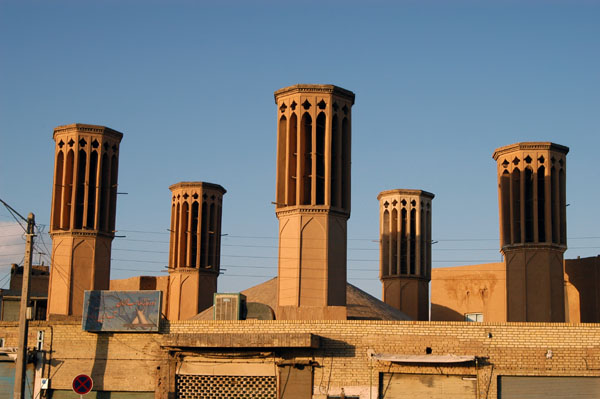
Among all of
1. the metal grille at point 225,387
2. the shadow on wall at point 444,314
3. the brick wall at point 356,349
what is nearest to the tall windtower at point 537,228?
the shadow on wall at point 444,314

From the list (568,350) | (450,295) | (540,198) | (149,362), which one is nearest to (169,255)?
(450,295)

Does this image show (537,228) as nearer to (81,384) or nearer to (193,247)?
(193,247)

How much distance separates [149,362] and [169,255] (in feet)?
80.8

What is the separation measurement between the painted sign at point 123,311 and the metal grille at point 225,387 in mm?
1819

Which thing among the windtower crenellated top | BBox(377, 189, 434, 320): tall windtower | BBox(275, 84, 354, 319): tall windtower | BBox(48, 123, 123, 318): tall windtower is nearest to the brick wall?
BBox(275, 84, 354, 319): tall windtower

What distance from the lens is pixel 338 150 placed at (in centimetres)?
3259

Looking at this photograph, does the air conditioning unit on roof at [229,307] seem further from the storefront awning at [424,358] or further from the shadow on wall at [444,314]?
the shadow on wall at [444,314]

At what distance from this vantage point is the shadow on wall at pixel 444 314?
52344 millimetres

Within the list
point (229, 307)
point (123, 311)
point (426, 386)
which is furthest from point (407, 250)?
point (123, 311)

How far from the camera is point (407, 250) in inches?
2019

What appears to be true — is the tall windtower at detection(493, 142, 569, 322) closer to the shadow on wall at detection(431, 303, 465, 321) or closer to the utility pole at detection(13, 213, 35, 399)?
the shadow on wall at detection(431, 303, 465, 321)

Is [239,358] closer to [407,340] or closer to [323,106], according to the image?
[407,340]

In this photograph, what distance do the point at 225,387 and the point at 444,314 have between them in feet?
101

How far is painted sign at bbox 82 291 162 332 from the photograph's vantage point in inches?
974
